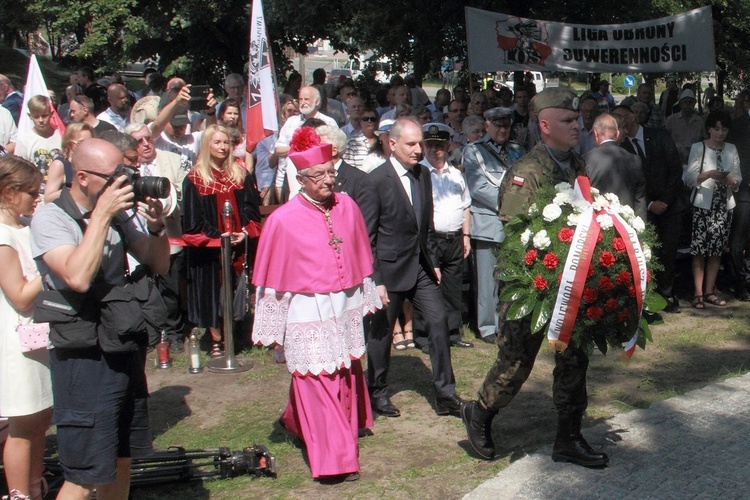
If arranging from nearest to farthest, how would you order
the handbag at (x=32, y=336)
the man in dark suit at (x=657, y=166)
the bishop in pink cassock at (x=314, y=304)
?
the handbag at (x=32, y=336) → the bishop in pink cassock at (x=314, y=304) → the man in dark suit at (x=657, y=166)

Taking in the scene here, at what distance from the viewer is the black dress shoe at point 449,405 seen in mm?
6637

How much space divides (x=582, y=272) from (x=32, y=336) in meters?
2.82

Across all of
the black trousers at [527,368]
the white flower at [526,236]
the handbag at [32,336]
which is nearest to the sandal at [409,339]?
the black trousers at [527,368]

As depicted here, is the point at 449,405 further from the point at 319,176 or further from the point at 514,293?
the point at 319,176

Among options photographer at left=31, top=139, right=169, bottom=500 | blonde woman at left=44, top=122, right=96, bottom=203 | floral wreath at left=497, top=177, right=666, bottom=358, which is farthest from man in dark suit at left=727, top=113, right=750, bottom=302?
photographer at left=31, top=139, right=169, bottom=500

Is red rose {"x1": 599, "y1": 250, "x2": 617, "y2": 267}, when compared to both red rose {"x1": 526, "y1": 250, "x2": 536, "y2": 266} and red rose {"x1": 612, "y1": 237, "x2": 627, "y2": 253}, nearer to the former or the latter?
red rose {"x1": 612, "y1": 237, "x2": 627, "y2": 253}

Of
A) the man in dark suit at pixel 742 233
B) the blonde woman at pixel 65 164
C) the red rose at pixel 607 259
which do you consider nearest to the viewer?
the red rose at pixel 607 259

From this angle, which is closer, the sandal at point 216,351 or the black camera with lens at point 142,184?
the black camera with lens at point 142,184

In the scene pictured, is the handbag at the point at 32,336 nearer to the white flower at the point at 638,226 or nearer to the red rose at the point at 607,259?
the red rose at the point at 607,259

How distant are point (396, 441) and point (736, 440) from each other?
2124mm

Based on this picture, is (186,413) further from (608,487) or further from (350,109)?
(350,109)

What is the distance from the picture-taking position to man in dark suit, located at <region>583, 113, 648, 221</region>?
801 centimetres

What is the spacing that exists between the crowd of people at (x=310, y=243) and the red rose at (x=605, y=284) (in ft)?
1.70

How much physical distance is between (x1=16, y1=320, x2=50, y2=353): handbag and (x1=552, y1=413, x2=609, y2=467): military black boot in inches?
112
